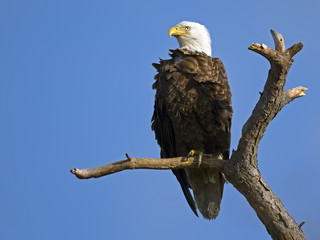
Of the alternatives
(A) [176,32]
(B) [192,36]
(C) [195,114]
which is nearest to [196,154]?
(C) [195,114]

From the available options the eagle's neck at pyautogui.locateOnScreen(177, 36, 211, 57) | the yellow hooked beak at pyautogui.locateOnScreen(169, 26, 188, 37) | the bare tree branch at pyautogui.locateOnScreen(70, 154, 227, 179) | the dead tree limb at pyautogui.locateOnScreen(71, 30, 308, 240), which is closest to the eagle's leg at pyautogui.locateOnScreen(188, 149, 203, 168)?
the bare tree branch at pyautogui.locateOnScreen(70, 154, 227, 179)

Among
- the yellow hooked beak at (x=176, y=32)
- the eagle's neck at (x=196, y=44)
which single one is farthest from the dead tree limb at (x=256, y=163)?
the yellow hooked beak at (x=176, y=32)

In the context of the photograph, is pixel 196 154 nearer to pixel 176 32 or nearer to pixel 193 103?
pixel 193 103

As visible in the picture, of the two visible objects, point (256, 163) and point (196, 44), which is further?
point (196, 44)

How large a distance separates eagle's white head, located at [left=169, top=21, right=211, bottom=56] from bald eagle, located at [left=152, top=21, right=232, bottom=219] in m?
0.09

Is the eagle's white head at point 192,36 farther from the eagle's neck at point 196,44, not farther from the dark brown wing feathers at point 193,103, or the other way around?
the dark brown wing feathers at point 193,103

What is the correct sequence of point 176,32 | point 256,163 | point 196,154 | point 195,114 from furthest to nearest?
point 176,32 < point 195,114 < point 196,154 < point 256,163

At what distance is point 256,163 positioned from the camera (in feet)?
15.6

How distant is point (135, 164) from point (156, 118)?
1.37 metres

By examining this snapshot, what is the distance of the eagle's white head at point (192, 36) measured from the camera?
6162mm

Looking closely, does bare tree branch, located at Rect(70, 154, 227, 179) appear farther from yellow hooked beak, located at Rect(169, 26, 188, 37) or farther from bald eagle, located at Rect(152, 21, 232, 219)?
yellow hooked beak, located at Rect(169, 26, 188, 37)

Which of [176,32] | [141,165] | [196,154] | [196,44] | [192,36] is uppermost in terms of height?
[176,32]

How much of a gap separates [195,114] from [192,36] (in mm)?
1390

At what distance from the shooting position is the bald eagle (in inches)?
209
